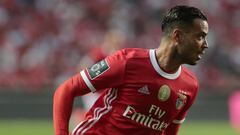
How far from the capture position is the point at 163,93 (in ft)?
16.6

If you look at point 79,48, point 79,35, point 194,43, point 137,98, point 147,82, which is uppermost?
point 194,43

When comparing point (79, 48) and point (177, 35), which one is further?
point (79, 48)

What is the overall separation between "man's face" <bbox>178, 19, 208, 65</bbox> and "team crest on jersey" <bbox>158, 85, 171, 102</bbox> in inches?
9.1

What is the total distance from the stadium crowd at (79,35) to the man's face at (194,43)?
32.0ft

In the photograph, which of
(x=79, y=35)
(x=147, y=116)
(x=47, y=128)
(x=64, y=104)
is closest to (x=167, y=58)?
(x=147, y=116)

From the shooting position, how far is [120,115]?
5094mm

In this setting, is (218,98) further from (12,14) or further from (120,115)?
(120,115)

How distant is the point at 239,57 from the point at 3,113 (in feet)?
18.3

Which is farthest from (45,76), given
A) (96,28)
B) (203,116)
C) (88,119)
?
(88,119)

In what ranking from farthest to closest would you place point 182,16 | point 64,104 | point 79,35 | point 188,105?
point 79,35 → point 188,105 → point 182,16 → point 64,104

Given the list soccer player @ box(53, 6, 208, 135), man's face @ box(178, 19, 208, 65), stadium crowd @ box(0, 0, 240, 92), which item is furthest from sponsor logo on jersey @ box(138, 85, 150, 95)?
stadium crowd @ box(0, 0, 240, 92)

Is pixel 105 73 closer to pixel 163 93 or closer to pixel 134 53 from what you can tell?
pixel 134 53

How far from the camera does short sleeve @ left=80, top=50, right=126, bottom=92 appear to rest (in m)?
4.89

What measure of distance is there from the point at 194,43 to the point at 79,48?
10990 millimetres
